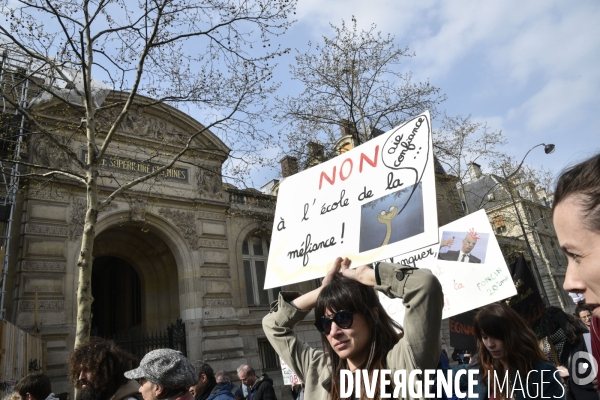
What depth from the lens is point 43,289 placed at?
38.5ft

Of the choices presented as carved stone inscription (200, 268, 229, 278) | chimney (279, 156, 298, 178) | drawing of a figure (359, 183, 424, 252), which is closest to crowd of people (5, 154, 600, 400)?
drawing of a figure (359, 183, 424, 252)

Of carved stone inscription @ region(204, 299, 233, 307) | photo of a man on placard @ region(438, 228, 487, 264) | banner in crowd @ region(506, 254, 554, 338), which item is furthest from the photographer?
carved stone inscription @ region(204, 299, 233, 307)

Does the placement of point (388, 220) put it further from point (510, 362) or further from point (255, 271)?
point (255, 271)

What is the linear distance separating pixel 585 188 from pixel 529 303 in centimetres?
491

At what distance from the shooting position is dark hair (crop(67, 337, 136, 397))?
11.6 ft

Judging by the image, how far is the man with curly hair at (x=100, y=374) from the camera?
137 inches

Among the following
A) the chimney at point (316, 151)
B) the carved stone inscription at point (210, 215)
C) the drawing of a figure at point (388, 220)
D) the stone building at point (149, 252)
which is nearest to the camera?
the drawing of a figure at point (388, 220)

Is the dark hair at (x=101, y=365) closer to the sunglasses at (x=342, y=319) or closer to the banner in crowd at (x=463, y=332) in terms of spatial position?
the sunglasses at (x=342, y=319)

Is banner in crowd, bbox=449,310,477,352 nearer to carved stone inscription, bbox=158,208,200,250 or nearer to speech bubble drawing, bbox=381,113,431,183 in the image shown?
speech bubble drawing, bbox=381,113,431,183

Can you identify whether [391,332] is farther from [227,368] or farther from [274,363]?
[274,363]

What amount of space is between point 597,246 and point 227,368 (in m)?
14.5

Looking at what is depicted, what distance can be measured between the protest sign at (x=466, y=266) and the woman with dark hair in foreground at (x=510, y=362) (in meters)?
2.02

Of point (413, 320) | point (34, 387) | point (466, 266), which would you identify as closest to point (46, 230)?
point (34, 387)

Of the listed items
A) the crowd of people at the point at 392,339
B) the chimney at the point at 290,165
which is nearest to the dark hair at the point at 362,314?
the crowd of people at the point at 392,339
